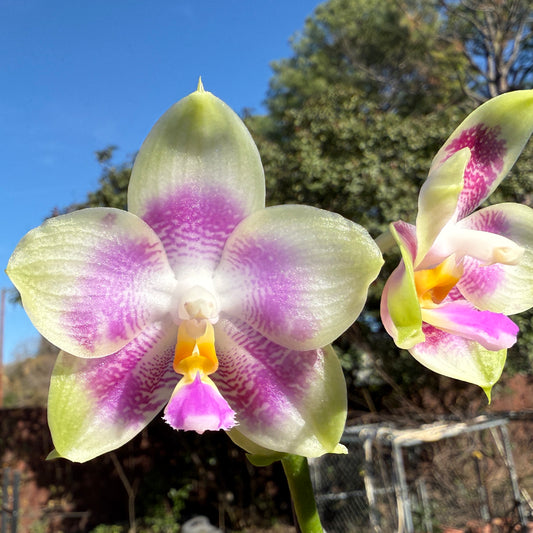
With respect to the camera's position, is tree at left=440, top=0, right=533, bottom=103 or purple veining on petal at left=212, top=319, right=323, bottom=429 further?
tree at left=440, top=0, right=533, bottom=103

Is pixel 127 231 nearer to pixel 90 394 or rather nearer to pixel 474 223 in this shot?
pixel 90 394

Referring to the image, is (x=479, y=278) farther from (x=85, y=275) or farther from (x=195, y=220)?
(x=85, y=275)

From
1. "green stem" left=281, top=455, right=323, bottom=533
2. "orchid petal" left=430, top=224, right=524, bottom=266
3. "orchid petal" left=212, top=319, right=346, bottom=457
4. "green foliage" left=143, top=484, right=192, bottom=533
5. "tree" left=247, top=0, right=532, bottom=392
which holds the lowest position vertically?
"green foliage" left=143, top=484, right=192, bottom=533

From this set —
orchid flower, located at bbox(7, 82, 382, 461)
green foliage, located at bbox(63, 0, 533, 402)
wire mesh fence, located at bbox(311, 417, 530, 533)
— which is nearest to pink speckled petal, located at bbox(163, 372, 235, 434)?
orchid flower, located at bbox(7, 82, 382, 461)

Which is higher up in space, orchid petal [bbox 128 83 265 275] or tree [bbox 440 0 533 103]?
tree [bbox 440 0 533 103]

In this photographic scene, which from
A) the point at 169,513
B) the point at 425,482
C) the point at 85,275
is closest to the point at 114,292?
the point at 85,275

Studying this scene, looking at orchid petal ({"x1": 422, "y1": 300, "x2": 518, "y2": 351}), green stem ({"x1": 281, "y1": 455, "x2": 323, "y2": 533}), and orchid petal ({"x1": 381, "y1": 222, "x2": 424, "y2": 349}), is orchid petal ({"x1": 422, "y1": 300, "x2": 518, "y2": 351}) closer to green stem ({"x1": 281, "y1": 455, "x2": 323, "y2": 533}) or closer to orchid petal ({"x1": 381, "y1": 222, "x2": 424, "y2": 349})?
orchid petal ({"x1": 381, "y1": 222, "x2": 424, "y2": 349})

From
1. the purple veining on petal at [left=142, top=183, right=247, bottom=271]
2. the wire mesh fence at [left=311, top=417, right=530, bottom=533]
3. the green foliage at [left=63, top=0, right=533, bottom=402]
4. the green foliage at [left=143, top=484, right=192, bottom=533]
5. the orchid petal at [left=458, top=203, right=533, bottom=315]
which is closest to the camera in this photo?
the purple veining on petal at [left=142, top=183, right=247, bottom=271]
